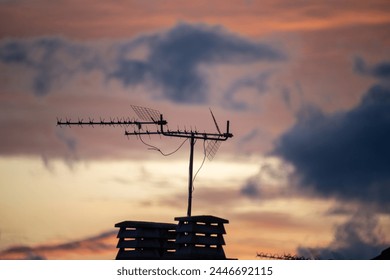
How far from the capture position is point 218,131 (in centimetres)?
7769

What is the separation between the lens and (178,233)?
7394 centimetres
